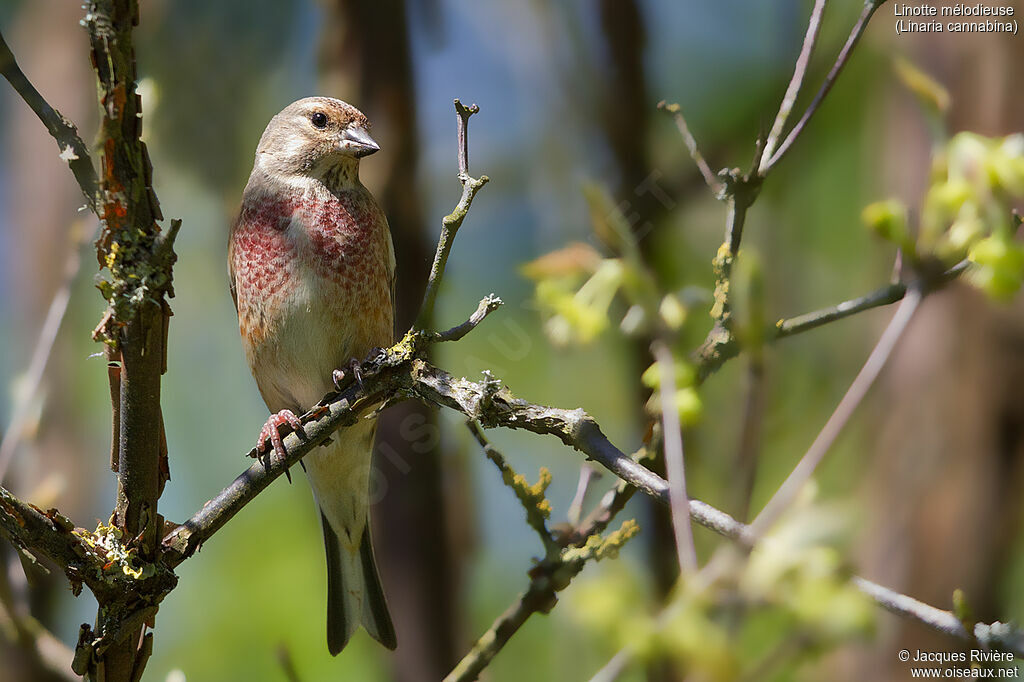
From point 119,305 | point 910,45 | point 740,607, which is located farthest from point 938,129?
point 910,45

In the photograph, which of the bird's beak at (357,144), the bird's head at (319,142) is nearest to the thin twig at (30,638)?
the bird's head at (319,142)

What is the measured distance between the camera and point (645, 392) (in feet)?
17.4

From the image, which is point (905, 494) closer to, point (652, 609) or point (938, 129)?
→ point (938, 129)

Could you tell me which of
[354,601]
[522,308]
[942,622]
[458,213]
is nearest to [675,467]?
[942,622]

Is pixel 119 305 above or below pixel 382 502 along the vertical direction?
above

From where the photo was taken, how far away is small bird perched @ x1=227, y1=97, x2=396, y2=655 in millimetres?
3838

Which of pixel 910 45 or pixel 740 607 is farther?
pixel 910 45

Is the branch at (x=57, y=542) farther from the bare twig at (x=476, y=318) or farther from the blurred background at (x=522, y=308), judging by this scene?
the blurred background at (x=522, y=308)

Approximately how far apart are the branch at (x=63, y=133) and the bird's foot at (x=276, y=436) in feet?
3.05

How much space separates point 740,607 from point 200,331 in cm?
727

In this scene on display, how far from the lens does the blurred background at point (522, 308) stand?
210 inches

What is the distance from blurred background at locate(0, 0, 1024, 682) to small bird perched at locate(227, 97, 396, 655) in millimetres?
700

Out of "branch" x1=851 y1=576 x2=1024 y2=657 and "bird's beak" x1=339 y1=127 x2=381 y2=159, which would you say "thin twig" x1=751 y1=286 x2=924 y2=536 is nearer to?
"branch" x1=851 y1=576 x2=1024 y2=657

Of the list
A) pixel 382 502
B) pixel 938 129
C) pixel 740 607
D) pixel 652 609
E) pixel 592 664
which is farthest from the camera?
pixel 382 502
